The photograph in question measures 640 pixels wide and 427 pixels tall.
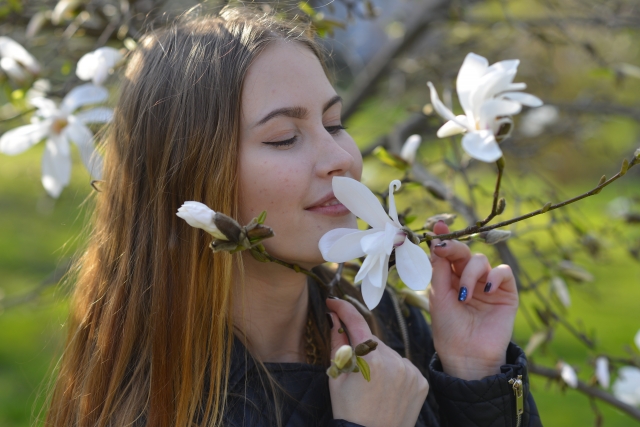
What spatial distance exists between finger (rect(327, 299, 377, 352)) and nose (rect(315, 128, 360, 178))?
0.28 metres

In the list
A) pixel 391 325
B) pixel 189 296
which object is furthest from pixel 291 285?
pixel 391 325

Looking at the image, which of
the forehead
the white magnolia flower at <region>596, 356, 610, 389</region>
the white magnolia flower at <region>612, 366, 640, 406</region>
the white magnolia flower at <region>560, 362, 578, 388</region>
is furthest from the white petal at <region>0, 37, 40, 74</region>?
the white magnolia flower at <region>612, 366, 640, 406</region>

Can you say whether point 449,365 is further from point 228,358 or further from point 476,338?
point 228,358

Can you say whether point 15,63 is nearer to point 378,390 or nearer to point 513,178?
point 378,390

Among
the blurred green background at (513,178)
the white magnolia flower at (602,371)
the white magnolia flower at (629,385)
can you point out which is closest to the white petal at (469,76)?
the blurred green background at (513,178)

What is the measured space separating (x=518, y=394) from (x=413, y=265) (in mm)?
504

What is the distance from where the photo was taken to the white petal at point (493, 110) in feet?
3.54

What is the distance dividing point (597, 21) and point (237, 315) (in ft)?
5.45

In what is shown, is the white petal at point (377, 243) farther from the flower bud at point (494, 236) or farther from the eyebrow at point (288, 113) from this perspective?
the eyebrow at point (288, 113)

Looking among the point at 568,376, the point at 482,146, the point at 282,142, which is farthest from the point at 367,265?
the point at 568,376

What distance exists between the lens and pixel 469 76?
3.84 ft

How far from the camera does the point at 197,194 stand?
4.22 feet

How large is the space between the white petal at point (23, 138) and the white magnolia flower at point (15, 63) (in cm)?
23

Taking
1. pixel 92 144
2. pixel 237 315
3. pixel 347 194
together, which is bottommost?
pixel 237 315
